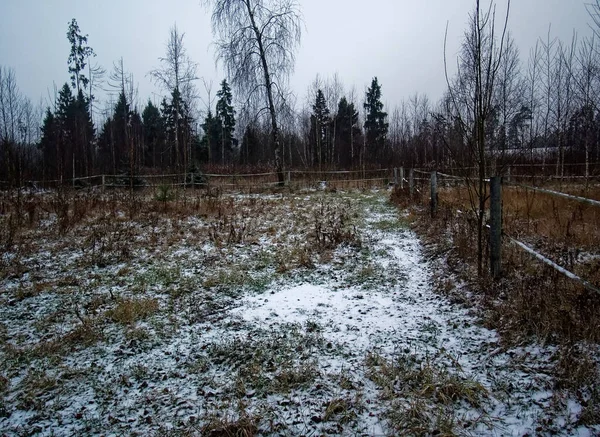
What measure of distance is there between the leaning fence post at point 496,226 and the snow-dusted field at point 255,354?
31.7 inches

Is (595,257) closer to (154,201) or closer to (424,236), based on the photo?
(424,236)

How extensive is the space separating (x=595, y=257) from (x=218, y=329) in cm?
491

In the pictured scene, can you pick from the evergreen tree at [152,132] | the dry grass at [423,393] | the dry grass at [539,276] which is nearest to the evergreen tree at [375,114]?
the evergreen tree at [152,132]

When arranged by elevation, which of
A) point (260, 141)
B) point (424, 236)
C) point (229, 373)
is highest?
point (260, 141)

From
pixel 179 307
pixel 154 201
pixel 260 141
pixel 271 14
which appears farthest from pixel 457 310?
pixel 260 141

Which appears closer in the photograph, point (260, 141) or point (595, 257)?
point (595, 257)

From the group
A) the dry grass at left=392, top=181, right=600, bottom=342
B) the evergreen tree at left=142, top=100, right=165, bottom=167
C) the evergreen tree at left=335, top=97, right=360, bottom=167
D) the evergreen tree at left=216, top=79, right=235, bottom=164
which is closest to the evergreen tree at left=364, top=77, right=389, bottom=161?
the evergreen tree at left=335, top=97, right=360, bottom=167

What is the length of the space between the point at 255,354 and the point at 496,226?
3.30m

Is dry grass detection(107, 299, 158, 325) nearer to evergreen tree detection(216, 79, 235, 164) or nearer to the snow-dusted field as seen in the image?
the snow-dusted field

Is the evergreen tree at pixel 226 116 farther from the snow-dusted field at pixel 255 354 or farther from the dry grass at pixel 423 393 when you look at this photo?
the dry grass at pixel 423 393

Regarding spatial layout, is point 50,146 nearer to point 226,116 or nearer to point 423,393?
point 226,116

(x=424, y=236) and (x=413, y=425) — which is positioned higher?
(x=424, y=236)

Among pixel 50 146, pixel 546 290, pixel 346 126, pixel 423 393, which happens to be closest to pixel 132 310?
pixel 423 393

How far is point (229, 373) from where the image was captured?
9.05ft
